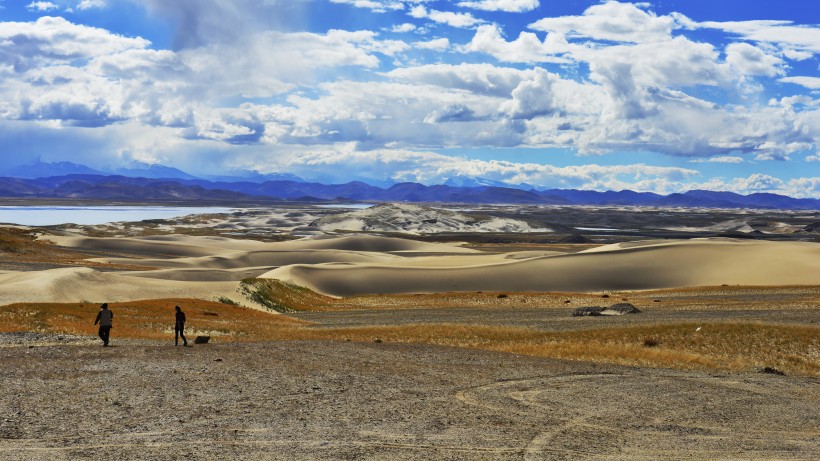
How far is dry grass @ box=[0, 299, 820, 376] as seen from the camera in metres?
30.1

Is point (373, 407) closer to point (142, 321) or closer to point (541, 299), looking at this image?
point (142, 321)

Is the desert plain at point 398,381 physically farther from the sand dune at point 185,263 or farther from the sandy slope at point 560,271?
the sandy slope at point 560,271

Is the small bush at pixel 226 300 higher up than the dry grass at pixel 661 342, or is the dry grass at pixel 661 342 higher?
the dry grass at pixel 661 342

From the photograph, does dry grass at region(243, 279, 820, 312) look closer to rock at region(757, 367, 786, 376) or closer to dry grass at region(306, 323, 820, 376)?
dry grass at region(306, 323, 820, 376)

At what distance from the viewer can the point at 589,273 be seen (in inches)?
3450

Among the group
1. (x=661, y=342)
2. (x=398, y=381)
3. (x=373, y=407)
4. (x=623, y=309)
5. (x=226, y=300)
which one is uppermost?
(x=373, y=407)

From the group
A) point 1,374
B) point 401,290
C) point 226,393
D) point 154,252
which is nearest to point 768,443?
point 226,393

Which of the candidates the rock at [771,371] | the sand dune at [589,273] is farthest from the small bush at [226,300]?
the rock at [771,371]

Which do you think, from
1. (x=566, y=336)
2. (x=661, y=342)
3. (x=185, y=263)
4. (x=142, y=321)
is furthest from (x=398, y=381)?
(x=185, y=263)

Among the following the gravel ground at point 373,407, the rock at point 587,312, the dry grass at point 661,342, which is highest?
the gravel ground at point 373,407

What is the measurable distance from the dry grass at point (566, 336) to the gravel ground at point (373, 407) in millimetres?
3460

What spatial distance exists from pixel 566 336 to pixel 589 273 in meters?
52.4

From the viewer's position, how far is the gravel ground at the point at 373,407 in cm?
1501

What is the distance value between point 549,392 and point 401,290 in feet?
197
